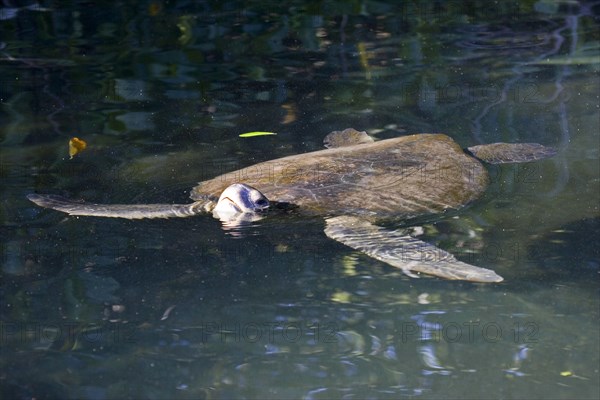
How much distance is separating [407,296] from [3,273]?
225 cm

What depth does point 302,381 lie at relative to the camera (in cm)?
381

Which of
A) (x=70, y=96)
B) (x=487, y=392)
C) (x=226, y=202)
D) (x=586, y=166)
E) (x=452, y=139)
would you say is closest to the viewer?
(x=487, y=392)

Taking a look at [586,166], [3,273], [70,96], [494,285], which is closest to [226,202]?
[3,273]

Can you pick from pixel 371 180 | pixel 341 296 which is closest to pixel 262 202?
pixel 371 180

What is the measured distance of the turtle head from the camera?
17.5ft

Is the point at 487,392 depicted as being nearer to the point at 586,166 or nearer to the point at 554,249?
the point at 554,249

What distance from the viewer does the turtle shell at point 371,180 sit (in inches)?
216

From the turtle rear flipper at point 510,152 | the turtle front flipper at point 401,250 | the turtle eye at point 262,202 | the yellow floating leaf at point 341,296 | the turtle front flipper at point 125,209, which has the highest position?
the turtle eye at point 262,202

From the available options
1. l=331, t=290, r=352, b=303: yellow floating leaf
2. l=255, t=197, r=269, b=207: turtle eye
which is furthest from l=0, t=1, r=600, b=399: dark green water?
l=255, t=197, r=269, b=207: turtle eye

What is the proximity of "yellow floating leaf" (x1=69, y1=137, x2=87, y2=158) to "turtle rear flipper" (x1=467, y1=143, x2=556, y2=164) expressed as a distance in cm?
304

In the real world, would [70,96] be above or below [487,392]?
above

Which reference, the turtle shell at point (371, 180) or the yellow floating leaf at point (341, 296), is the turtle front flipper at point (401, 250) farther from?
the yellow floating leaf at point (341, 296)

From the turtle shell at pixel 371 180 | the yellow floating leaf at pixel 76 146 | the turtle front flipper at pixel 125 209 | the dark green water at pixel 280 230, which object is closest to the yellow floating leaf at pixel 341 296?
the dark green water at pixel 280 230

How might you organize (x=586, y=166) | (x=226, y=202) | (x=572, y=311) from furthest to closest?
(x=586, y=166) → (x=226, y=202) → (x=572, y=311)
